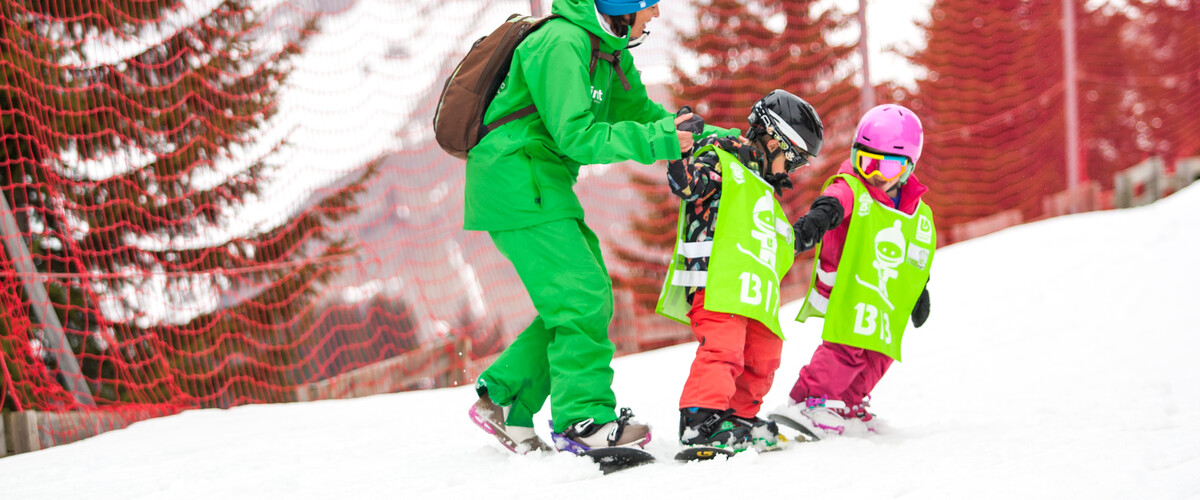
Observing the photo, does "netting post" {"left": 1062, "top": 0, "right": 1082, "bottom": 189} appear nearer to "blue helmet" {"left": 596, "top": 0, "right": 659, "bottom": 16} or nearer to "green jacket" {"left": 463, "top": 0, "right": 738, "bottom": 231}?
"green jacket" {"left": 463, "top": 0, "right": 738, "bottom": 231}

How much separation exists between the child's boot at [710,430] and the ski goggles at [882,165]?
1.07m

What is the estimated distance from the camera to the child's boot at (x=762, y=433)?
8.65 feet

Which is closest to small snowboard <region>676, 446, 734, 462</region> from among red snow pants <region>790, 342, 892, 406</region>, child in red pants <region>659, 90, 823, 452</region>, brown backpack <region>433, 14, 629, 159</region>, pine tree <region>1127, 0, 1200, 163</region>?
child in red pants <region>659, 90, 823, 452</region>

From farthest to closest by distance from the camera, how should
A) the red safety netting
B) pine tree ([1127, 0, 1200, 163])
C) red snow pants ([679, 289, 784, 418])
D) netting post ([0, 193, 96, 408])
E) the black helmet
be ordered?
pine tree ([1127, 0, 1200, 163]) < the red safety netting < netting post ([0, 193, 96, 408]) < the black helmet < red snow pants ([679, 289, 784, 418])

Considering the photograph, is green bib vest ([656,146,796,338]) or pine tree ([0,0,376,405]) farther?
pine tree ([0,0,376,405])

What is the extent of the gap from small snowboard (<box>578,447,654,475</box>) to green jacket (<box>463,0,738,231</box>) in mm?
672

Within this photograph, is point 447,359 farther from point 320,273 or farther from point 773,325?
point 773,325

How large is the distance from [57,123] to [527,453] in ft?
12.8

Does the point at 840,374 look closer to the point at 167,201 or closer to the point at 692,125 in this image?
the point at 692,125

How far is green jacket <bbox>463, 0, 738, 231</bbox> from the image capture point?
2404mm

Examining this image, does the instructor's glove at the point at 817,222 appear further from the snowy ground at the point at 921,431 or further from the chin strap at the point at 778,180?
the snowy ground at the point at 921,431

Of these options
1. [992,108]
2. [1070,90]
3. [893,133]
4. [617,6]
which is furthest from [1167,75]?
[617,6]

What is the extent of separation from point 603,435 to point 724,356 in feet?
1.33

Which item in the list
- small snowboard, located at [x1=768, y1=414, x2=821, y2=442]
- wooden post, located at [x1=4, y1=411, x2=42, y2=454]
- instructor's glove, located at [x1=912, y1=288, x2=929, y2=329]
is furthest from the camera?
wooden post, located at [x1=4, y1=411, x2=42, y2=454]
